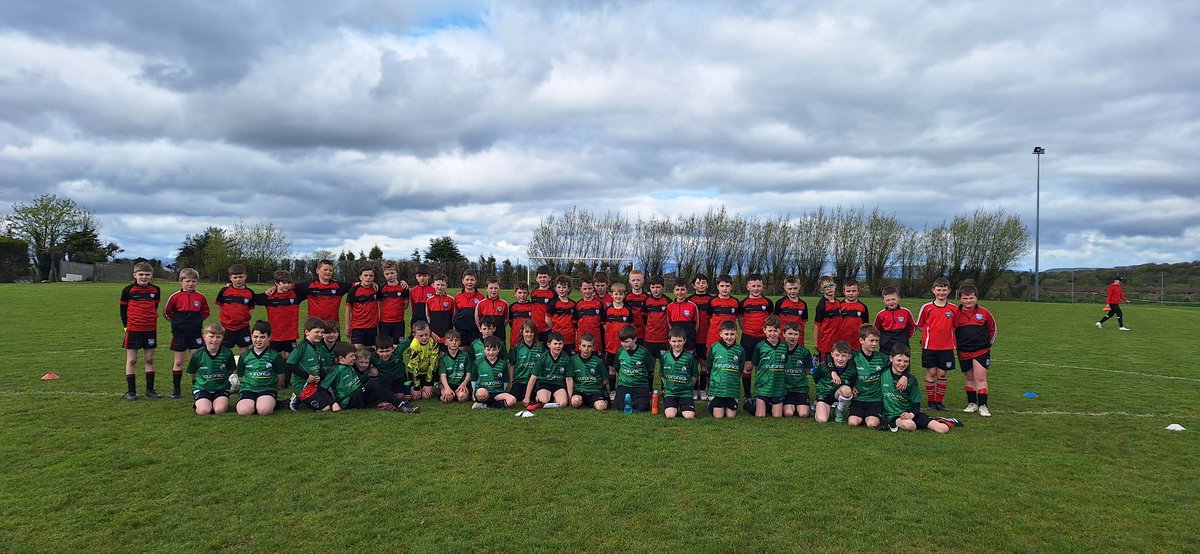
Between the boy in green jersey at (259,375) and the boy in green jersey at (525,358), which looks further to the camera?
the boy in green jersey at (525,358)

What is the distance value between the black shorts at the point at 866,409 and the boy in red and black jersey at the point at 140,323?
7369mm

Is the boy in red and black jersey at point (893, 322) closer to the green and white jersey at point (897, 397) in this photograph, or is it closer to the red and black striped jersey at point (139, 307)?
the green and white jersey at point (897, 397)

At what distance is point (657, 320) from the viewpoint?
800 cm

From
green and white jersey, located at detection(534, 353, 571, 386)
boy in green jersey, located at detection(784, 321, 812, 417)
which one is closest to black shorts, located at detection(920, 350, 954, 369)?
boy in green jersey, located at detection(784, 321, 812, 417)

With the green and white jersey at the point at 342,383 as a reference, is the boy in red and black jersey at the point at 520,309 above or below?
above

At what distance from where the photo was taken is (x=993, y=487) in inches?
176

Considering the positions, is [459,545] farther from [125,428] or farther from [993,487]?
[125,428]

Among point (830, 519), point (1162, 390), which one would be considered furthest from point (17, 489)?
point (1162, 390)

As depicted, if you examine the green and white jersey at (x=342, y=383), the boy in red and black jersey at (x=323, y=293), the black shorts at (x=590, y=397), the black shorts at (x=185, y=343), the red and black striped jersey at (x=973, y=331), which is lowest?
the black shorts at (x=590, y=397)

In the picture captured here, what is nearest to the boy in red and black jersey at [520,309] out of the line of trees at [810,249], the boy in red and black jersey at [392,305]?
the boy in red and black jersey at [392,305]

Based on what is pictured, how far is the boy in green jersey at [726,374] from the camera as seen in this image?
6.63 meters

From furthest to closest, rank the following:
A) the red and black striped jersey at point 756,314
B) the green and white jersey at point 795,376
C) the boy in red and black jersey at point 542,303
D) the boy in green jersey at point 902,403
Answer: the boy in red and black jersey at point 542,303, the red and black striped jersey at point 756,314, the green and white jersey at point 795,376, the boy in green jersey at point 902,403

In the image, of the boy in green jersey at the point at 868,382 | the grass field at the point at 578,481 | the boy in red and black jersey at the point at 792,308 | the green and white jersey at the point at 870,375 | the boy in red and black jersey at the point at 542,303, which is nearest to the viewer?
the grass field at the point at 578,481

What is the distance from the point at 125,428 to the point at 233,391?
118cm
